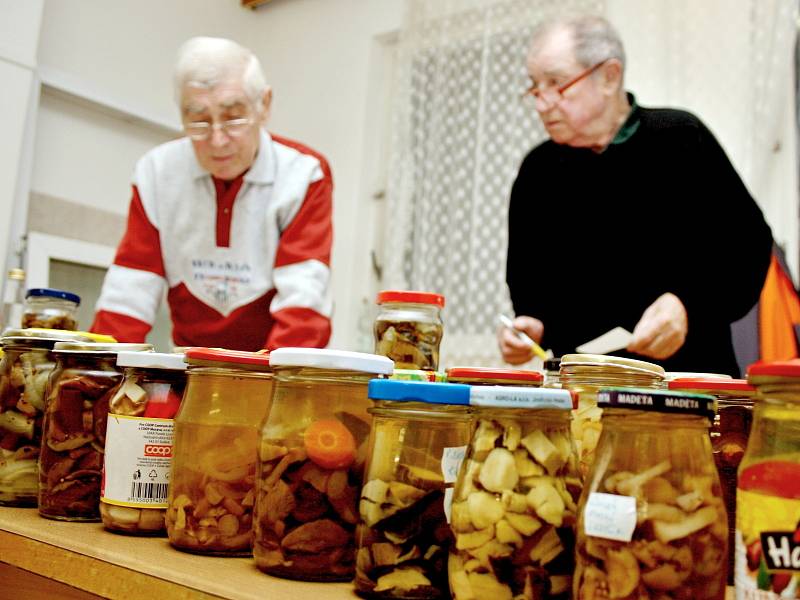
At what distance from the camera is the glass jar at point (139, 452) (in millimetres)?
665

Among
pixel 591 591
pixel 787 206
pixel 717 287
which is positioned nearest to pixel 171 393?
pixel 591 591

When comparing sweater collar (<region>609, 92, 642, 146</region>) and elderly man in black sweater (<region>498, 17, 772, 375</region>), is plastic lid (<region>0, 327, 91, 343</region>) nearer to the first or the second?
elderly man in black sweater (<region>498, 17, 772, 375</region>)

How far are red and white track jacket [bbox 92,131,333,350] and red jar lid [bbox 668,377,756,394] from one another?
1083mm

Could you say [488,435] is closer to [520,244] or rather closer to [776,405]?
[776,405]

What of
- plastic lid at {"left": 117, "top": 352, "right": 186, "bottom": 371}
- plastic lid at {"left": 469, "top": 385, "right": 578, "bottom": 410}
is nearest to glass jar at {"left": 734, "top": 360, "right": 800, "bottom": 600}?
plastic lid at {"left": 469, "top": 385, "right": 578, "bottom": 410}

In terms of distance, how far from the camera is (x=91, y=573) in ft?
1.88

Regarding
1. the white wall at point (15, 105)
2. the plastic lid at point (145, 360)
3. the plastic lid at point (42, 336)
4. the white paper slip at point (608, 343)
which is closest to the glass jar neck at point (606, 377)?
the plastic lid at point (145, 360)

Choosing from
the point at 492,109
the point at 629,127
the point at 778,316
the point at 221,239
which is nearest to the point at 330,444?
the point at 221,239

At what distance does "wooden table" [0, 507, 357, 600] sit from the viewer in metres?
0.51

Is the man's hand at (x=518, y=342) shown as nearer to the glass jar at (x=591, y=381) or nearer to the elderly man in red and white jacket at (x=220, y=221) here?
the elderly man in red and white jacket at (x=220, y=221)

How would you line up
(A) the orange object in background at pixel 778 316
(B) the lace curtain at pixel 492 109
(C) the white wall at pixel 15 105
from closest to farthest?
(A) the orange object in background at pixel 778 316 < (B) the lace curtain at pixel 492 109 < (C) the white wall at pixel 15 105

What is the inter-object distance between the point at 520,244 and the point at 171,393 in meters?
1.28

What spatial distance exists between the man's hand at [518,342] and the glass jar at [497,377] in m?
0.79

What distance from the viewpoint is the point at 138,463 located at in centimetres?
66
